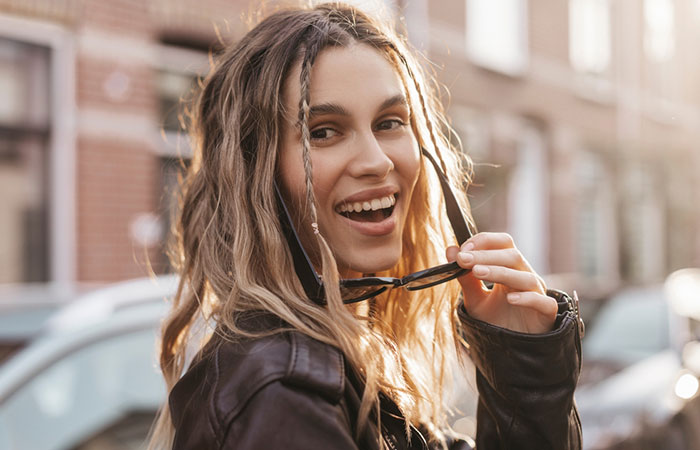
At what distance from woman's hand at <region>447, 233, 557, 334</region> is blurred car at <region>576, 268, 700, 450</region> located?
2.11 meters

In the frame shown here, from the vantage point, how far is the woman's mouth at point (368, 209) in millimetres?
1479

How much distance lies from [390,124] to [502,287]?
1.39ft

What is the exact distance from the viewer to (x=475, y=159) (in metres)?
9.16

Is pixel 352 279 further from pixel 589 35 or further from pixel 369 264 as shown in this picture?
pixel 589 35

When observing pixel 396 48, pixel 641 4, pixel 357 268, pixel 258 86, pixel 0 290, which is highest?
pixel 641 4

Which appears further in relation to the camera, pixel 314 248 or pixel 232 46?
pixel 232 46

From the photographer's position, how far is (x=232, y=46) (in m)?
1.69

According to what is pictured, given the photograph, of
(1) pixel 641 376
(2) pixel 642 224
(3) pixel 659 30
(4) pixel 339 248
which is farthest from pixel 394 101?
(3) pixel 659 30

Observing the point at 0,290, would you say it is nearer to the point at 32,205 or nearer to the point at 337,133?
the point at 32,205

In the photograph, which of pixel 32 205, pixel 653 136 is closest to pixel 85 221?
pixel 32 205

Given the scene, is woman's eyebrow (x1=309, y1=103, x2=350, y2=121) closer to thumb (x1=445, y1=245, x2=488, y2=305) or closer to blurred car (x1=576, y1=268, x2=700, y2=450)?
thumb (x1=445, y1=245, x2=488, y2=305)

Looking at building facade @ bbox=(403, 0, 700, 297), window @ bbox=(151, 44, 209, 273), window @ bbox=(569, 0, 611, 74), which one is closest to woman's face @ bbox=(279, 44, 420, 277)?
window @ bbox=(151, 44, 209, 273)

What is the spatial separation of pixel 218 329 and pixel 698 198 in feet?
54.9

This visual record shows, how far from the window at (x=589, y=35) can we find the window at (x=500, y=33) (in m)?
1.52
